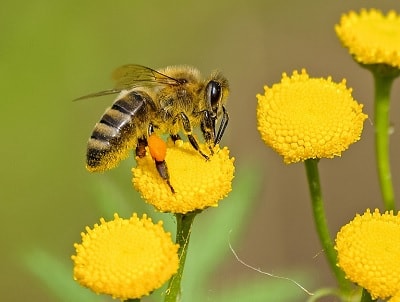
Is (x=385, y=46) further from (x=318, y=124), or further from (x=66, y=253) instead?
(x=66, y=253)

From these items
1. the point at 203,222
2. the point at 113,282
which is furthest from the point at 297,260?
the point at 113,282

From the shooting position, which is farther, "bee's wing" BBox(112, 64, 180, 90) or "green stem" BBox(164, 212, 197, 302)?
"bee's wing" BBox(112, 64, 180, 90)

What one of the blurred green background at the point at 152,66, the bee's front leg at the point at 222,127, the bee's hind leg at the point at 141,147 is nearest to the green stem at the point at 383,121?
the bee's front leg at the point at 222,127

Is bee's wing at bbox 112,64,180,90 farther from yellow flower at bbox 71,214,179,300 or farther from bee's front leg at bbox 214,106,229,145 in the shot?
yellow flower at bbox 71,214,179,300

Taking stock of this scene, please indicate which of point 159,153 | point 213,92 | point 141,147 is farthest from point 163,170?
point 213,92

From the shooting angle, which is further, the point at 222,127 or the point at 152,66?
the point at 152,66

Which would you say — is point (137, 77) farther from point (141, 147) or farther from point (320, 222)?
point (320, 222)

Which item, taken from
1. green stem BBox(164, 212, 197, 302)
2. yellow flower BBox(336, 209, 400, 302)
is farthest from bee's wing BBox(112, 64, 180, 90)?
yellow flower BBox(336, 209, 400, 302)
